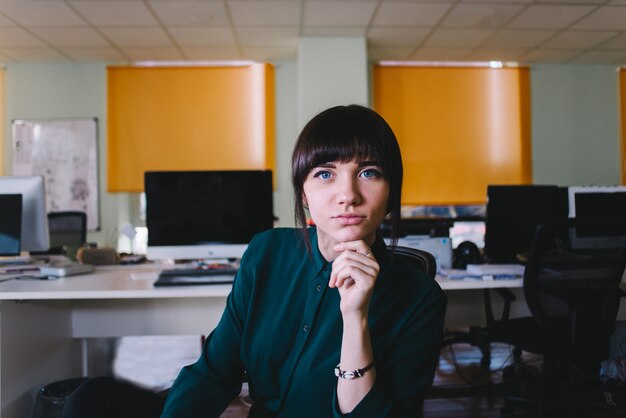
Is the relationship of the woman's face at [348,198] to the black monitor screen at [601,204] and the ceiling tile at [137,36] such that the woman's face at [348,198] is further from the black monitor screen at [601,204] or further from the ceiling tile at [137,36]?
the ceiling tile at [137,36]

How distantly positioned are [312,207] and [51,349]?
1.89 metres

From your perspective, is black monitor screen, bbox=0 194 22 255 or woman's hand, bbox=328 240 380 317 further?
black monitor screen, bbox=0 194 22 255

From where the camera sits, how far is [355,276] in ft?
2.48

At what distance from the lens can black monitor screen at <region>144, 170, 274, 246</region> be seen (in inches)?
87.1

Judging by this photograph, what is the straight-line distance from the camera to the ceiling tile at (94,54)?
4719mm

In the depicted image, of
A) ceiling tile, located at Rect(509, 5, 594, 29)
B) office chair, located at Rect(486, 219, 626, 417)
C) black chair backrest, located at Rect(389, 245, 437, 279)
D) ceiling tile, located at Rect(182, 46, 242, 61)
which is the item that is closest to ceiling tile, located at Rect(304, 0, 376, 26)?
ceiling tile, located at Rect(182, 46, 242, 61)

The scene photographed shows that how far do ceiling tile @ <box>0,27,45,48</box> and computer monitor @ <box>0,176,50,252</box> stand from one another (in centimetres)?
257

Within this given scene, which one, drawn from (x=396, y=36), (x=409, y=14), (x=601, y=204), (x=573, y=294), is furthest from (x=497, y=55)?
(x=573, y=294)

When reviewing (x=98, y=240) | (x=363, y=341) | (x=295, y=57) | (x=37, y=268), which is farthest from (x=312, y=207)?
(x=98, y=240)

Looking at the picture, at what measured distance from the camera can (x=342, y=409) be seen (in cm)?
80

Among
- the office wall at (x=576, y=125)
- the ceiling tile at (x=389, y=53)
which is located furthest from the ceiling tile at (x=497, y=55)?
the ceiling tile at (x=389, y=53)

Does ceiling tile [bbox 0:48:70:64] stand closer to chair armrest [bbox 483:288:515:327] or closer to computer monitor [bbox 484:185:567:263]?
computer monitor [bbox 484:185:567:263]

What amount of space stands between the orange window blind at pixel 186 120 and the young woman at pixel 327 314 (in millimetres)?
4227

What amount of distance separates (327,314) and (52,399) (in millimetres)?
1528
